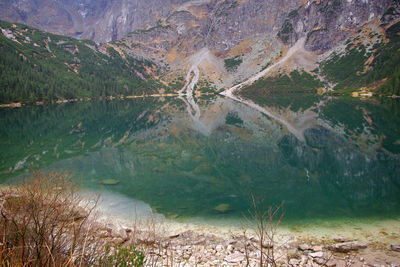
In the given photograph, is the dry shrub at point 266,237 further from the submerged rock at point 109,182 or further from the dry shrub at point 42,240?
the submerged rock at point 109,182

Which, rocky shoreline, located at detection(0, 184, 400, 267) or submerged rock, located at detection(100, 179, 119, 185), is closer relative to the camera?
rocky shoreline, located at detection(0, 184, 400, 267)

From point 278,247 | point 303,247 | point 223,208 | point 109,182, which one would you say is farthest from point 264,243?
point 109,182

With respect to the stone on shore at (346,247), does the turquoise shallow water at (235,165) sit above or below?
above

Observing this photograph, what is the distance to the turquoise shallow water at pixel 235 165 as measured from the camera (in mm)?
16594

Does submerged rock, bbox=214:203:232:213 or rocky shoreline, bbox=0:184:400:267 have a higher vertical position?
submerged rock, bbox=214:203:232:213

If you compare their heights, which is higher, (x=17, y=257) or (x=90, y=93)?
(x=90, y=93)

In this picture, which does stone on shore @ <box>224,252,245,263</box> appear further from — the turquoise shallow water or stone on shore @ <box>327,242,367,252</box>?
the turquoise shallow water

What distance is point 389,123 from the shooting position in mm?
42656

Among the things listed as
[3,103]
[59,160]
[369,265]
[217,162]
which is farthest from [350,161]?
[3,103]

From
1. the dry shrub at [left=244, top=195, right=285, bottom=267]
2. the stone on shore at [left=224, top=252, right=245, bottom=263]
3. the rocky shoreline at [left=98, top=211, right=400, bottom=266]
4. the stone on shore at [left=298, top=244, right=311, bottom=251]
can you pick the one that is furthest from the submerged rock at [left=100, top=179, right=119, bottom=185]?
the stone on shore at [left=298, top=244, right=311, bottom=251]

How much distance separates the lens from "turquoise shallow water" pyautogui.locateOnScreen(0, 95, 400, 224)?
1659 centimetres

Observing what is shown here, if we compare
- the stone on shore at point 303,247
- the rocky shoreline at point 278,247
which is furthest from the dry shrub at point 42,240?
the stone on shore at point 303,247

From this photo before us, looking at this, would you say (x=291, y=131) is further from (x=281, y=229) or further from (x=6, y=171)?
(x=6, y=171)

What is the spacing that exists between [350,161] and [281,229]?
16.3 metres
